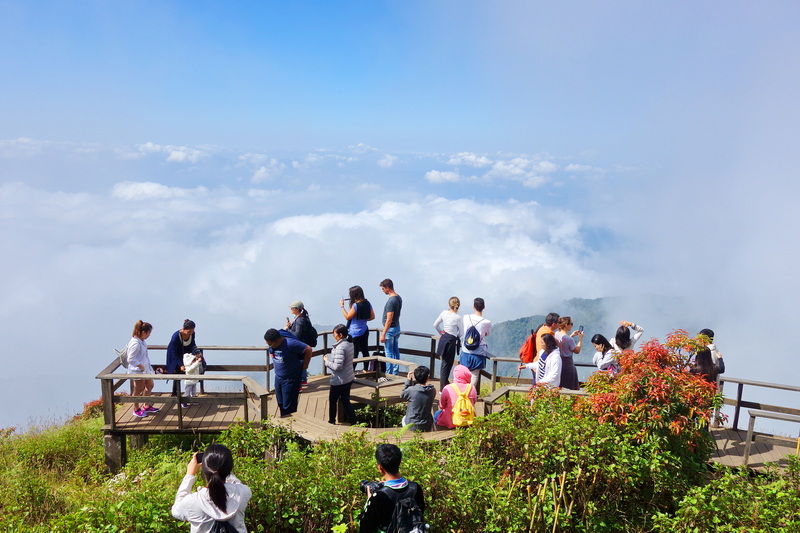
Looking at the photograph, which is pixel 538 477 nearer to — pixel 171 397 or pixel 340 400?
pixel 340 400

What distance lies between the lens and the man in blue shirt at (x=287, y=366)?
916cm

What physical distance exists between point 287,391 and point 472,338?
3.64 metres

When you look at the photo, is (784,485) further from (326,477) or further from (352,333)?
(352,333)

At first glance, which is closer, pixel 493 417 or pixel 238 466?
pixel 238 466

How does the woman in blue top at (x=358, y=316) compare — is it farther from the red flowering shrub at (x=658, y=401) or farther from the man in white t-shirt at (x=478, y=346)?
the red flowering shrub at (x=658, y=401)

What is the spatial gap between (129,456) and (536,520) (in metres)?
7.22

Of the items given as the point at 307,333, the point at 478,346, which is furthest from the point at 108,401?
the point at 478,346

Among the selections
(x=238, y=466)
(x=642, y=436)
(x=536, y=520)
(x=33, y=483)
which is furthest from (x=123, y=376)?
(x=642, y=436)

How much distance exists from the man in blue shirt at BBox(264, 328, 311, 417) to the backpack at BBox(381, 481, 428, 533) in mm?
4769

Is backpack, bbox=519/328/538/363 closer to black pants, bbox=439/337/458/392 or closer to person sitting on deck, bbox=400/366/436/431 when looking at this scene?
black pants, bbox=439/337/458/392

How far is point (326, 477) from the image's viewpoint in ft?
18.1

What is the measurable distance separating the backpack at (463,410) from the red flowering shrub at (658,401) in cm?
196

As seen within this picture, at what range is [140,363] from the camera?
379 inches

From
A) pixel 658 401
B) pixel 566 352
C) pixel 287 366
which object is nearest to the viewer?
pixel 658 401
